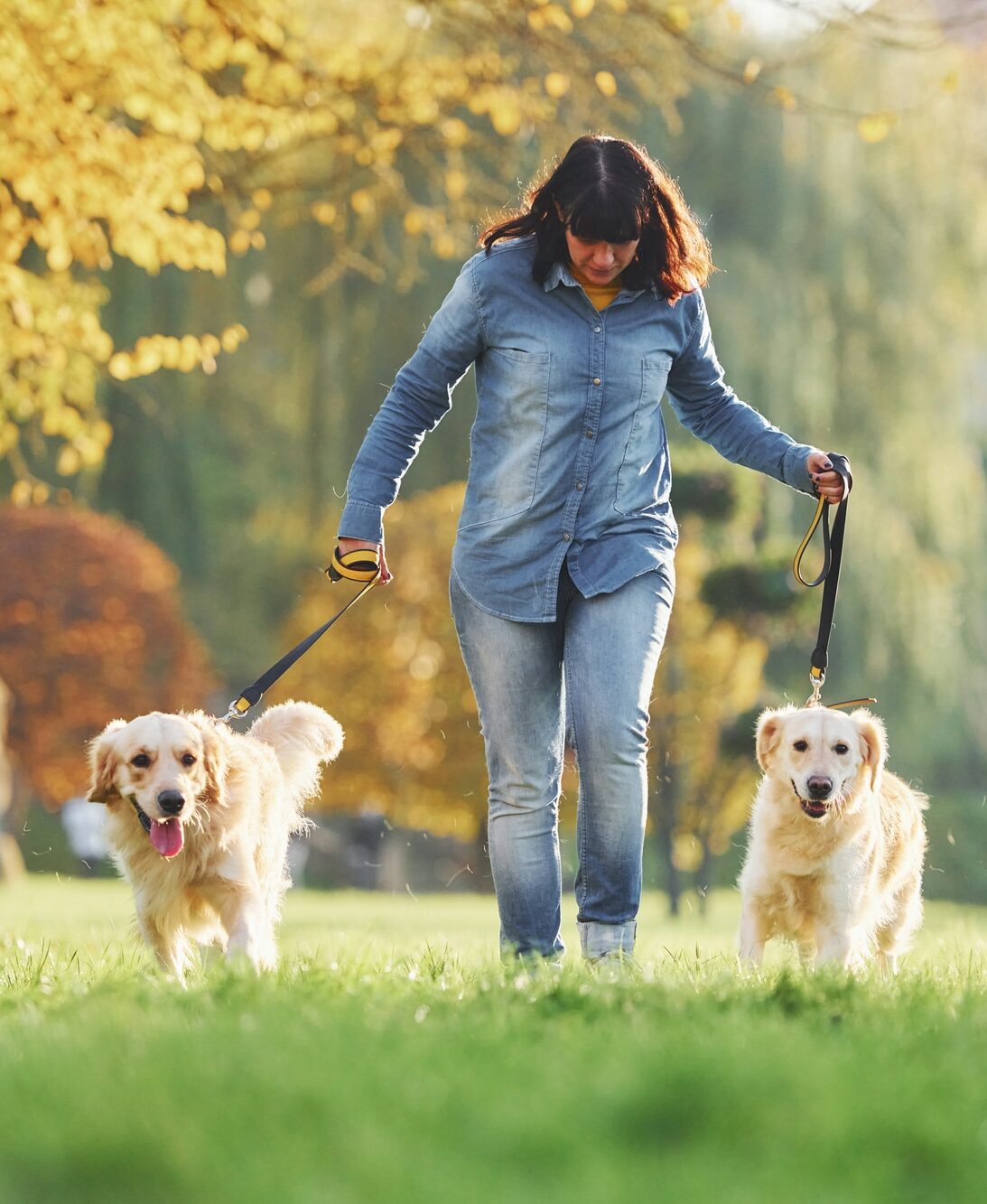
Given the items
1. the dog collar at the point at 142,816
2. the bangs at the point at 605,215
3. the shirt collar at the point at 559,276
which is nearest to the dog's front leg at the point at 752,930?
the dog collar at the point at 142,816

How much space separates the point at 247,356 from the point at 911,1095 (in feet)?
47.7

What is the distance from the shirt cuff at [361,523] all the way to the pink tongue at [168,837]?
103 cm

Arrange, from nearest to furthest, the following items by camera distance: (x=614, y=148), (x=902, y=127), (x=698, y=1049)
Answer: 1. (x=698, y=1049)
2. (x=614, y=148)
3. (x=902, y=127)

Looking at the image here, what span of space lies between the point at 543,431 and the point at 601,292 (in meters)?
0.40

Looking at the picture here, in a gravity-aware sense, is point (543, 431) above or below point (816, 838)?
above

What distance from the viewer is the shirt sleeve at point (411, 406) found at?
4344 millimetres

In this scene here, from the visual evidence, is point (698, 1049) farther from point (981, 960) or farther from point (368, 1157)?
point (981, 960)

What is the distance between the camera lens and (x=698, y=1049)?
2.75 meters

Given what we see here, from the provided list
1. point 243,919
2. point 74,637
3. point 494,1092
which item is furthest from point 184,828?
point 74,637

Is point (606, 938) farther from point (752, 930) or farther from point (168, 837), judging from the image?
point (168, 837)

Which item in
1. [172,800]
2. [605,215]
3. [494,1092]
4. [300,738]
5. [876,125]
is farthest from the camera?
[876,125]

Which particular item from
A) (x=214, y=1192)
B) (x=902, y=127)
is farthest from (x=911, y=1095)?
(x=902, y=127)

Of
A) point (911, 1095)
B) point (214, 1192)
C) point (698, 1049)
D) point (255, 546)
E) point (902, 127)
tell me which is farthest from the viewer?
point (255, 546)

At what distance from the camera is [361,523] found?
171 inches
